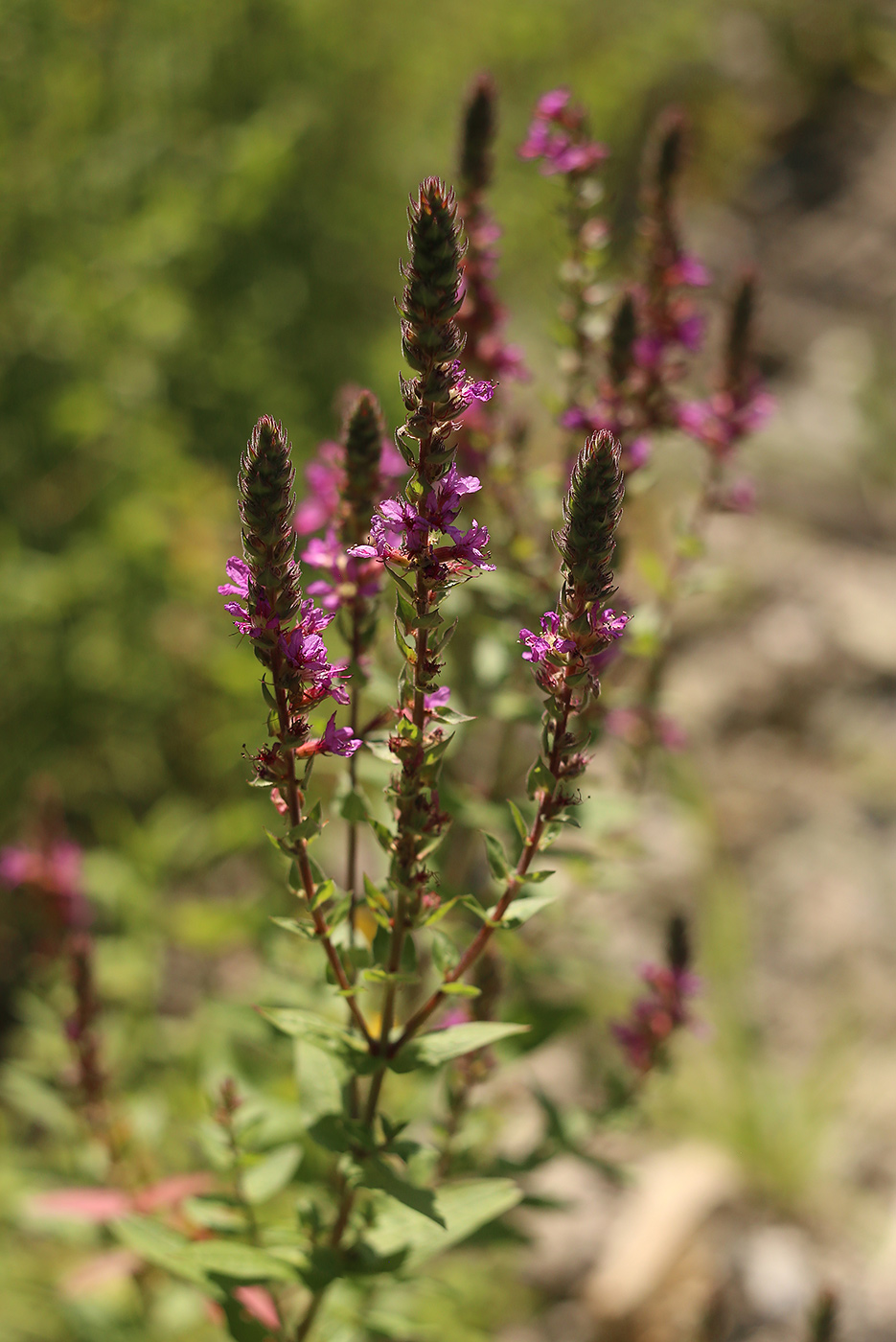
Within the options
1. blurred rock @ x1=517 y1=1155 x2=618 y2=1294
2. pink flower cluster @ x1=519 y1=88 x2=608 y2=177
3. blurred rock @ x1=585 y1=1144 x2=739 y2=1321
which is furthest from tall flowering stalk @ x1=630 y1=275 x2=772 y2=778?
blurred rock @ x1=517 y1=1155 x2=618 y2=1294

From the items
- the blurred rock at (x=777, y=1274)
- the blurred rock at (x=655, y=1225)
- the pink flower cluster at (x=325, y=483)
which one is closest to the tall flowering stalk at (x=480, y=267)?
the pink flower cluster at (x=325, y=483)

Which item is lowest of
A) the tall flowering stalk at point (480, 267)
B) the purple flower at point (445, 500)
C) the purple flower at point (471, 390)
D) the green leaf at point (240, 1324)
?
the green leaf at point (240, 1324)

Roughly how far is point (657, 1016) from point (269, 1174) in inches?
23.4

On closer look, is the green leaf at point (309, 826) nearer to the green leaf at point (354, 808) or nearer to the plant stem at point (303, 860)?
the plant stem at point (303, 860)

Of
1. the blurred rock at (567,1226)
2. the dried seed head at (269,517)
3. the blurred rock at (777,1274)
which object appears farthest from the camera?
the blurred rock at (567,1226)

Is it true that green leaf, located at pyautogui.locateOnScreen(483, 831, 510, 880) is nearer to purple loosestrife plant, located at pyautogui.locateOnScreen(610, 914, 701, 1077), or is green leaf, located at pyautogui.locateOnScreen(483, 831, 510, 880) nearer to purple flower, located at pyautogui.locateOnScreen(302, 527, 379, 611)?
purple flower, located at pyautogui.locateOnScreen(302, 527, 379, 611)

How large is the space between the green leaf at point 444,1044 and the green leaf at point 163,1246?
321 millimetres

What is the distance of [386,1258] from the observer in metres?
1.14

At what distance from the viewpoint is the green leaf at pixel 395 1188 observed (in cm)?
97

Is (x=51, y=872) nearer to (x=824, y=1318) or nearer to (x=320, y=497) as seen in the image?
(x=320, y=497)

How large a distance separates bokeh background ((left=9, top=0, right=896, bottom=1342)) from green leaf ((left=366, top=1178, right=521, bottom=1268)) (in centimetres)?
52

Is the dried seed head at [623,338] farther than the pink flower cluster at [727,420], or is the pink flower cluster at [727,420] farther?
the pink flower cluster at [727,420]

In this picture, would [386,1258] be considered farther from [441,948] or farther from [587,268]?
[587,268]

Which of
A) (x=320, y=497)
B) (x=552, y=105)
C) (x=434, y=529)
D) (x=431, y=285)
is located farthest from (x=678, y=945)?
(x=552, y=105)
